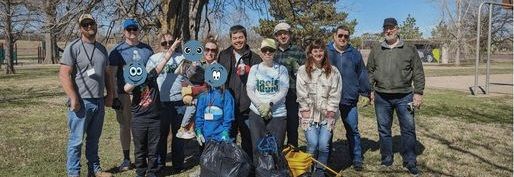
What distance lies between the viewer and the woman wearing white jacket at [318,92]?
494cm

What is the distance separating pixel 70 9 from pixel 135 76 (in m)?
4.35

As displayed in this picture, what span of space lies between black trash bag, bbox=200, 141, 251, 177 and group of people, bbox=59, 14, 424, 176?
205 mm

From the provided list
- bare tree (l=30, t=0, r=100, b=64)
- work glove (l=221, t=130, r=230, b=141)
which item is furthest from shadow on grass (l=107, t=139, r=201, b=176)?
bare tree (l=30, t=0, r=100, b=64)

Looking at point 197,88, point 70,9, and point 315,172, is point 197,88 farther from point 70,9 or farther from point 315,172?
point 70,9

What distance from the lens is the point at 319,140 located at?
5059 mm

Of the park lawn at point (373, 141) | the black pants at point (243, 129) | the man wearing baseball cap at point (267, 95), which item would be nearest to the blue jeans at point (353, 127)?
the park lawn at point (373, 141)

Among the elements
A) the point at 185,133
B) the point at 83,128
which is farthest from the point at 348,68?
the point at 83,128

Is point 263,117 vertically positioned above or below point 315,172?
above

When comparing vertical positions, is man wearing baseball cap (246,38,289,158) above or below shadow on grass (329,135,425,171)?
above

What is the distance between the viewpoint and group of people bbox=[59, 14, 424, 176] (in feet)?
15.3

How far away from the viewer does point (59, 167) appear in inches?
222

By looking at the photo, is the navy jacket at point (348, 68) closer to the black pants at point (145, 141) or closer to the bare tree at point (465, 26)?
the black pants at point (145, 141)

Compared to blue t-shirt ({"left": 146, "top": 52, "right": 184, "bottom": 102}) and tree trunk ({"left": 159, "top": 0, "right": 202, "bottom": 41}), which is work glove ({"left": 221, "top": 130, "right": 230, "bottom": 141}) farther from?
tree trunk ({"left": 159, "top": 0, "right": 202, "bottom": 41})

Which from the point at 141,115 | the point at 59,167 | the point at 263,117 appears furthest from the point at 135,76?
the point at 59,167
